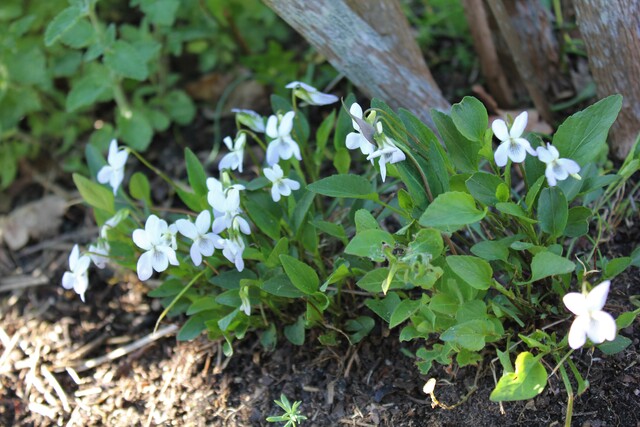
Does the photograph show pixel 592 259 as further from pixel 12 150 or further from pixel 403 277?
pixel 12 150

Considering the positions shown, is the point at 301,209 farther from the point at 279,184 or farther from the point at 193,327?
the point at 193,327

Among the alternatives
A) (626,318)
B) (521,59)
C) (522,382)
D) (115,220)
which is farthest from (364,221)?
(521,59)

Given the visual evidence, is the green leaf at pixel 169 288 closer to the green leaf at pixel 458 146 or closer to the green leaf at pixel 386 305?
the green leaf at pixel 386 305

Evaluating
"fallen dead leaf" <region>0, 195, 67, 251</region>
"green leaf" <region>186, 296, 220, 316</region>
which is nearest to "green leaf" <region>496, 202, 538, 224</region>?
"green leaf" <region>186, 296, 220, 316</region>

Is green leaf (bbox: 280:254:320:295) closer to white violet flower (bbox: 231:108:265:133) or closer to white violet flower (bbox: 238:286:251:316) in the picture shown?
white violet flower (bbox: 238:286:251:316)

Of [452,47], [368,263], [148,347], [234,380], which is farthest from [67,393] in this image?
[452,47]

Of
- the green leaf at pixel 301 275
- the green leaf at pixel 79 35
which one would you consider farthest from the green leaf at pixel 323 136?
the green leaf at pixel 79 35

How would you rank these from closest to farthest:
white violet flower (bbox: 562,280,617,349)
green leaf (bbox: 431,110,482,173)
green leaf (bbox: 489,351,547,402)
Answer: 1. white violet flower (bbox: 562,280,617,349)
2. green leaf (bbox: 489,351,547,402)
3. green leaf (bbox: 431,110,482,173)
